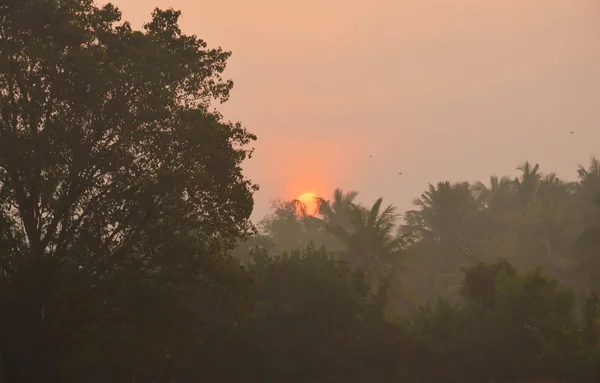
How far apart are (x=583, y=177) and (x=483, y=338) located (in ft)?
110

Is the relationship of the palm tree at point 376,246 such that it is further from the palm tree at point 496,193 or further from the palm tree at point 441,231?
the palm tree at point 496,193

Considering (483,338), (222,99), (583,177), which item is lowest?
(483,338)

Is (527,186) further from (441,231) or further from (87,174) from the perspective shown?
(87,174)

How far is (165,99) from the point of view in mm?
13523

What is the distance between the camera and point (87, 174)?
1309cm

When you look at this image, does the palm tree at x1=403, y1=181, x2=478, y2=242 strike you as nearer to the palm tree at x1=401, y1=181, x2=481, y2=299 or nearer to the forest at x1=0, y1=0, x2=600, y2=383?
the palm tree at x1=401, y1=181, x2=481, y2=299

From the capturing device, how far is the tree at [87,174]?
12.6 m

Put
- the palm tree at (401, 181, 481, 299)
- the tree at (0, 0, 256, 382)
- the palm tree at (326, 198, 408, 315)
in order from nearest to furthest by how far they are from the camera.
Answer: the tree at (0, 0, 256, 382), the palm tree at (326, 198, 408, 315), the palm tree at (401, 181, 481, 299)

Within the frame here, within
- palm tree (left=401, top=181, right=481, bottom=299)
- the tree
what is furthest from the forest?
palm tree (left=401, top=181, right=481, bottom=299)

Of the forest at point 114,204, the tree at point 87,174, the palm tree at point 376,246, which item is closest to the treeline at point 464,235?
the palm tree at point 376,246

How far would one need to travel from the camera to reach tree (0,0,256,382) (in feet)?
41.2

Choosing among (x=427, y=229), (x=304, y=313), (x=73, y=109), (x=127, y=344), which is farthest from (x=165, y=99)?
(x=427, y=229)

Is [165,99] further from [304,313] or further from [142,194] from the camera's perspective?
[304,313]

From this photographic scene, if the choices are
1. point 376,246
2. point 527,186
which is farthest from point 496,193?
point 376,246
